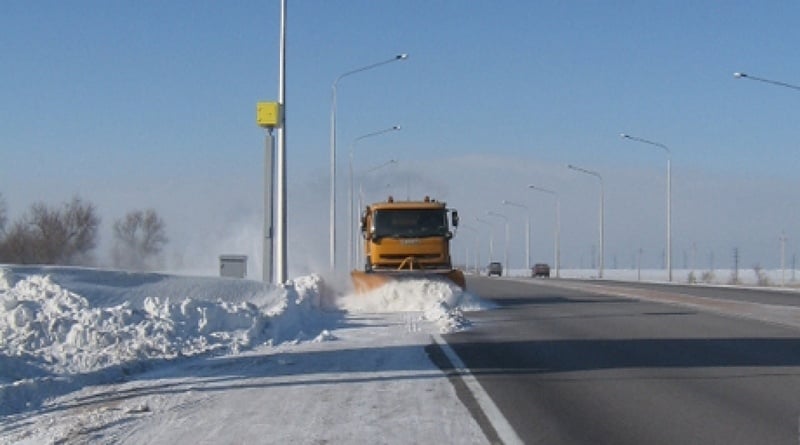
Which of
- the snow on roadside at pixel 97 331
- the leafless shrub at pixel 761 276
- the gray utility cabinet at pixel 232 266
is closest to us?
the snow on roadside at pixel 97 331

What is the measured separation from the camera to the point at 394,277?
31469 mm

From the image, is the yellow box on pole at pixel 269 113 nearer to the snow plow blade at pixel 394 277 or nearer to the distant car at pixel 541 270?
the snow plow blade at pixel 394 277

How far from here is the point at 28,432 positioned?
405 inches

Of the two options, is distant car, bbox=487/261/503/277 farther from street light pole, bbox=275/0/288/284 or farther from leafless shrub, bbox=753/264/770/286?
street light pole, bbox=275/0/288/284

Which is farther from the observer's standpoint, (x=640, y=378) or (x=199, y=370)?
(x=199, y=370)

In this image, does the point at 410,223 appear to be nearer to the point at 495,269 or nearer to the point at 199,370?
the point at 199,370

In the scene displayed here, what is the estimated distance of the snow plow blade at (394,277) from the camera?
104ft

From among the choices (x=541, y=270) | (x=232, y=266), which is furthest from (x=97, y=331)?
(x=541, y=270)

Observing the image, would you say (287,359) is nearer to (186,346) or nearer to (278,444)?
(186,346)

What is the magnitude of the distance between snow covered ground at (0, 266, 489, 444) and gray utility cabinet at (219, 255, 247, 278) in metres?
9.52

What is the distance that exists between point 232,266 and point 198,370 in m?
21.5

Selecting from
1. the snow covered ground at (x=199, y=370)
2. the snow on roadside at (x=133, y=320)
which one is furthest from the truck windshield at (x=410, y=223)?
the snow covered ground at (x=199, y=370)

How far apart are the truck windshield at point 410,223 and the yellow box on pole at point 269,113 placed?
501 centimetres

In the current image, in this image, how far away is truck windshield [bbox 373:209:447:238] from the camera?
33.3m
